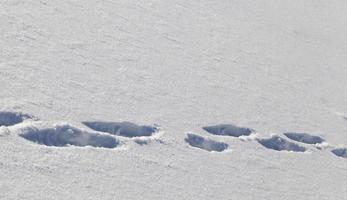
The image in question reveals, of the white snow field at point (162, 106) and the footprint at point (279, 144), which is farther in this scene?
the footprint at point (279, 144)

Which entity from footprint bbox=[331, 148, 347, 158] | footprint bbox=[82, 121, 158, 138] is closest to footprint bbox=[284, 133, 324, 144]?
footprint bbox=[331, 148, 347, 158]

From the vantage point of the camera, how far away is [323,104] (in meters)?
4.77

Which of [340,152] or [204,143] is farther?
[340,152]

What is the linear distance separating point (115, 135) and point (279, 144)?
3.58 feet

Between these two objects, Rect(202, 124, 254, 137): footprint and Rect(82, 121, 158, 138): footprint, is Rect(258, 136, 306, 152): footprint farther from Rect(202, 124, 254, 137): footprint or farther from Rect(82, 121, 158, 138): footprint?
Rect(82, 121, 158, 138): footprint

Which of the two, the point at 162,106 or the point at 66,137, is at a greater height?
the point at 162,106

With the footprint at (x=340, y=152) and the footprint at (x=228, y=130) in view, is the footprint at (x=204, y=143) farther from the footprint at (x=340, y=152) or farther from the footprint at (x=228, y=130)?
the footprint at (x=340, y=152)

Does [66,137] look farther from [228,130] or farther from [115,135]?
[228,130]

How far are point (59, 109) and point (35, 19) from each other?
111 cm

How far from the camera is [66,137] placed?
320 cm

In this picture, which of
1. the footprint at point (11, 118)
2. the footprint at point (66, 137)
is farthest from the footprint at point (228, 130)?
the footprint at point (11, 118)

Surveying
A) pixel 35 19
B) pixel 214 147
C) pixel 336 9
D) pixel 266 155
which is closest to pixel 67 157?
pixel 214 147

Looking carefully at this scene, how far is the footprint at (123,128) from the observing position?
11.1 feet

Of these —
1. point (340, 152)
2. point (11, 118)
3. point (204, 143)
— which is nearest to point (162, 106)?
point (204, 143)
